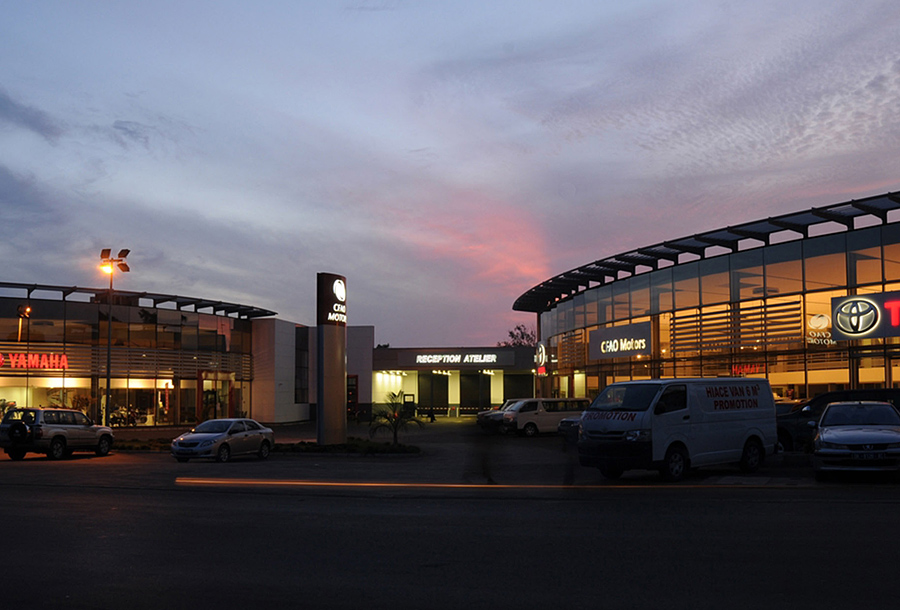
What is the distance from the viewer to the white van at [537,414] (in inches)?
1484

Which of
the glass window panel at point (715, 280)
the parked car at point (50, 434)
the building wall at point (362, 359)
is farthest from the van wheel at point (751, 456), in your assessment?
the building wall at point (362, 359)

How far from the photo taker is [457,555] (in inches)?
365

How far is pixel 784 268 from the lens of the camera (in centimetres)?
3159

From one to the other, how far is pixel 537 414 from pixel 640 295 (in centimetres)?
757

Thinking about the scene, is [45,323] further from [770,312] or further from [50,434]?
[770,312]

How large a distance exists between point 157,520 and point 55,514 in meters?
1.89

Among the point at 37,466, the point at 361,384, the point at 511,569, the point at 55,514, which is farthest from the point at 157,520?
the point at 361,384

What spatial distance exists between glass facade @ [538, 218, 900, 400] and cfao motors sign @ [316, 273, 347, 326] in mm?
14467

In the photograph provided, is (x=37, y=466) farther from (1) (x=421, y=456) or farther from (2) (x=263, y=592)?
(2) (x=263, y=592)

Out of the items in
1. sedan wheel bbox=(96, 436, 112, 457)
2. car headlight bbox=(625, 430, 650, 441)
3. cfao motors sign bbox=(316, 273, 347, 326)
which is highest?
cfao motors sign bbox=(316, 273, 347, 326)

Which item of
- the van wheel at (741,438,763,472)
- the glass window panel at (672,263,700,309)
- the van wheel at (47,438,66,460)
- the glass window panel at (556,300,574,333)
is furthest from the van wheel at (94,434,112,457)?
the glass window panel at (556,300,574,333)

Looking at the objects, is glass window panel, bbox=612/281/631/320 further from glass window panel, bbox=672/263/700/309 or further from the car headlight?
the car headlight

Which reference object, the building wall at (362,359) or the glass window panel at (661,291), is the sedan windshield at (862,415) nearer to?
the glass window panel at (661,291)

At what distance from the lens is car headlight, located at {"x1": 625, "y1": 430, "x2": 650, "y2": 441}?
660 inches
